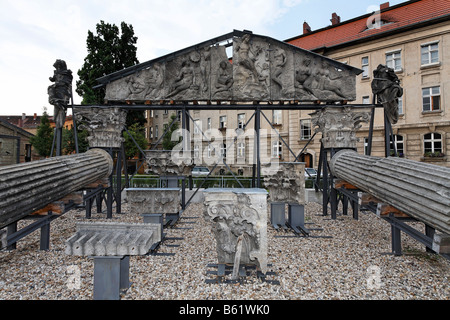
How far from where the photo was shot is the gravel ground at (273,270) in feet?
11.2

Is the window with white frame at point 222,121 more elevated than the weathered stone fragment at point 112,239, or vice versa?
the window with white frame at point 222,121

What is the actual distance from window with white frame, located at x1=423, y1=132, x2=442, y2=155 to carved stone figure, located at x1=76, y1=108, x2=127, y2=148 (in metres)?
18.6

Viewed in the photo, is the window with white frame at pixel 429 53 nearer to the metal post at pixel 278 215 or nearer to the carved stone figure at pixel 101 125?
the metal post at pixel 278 215

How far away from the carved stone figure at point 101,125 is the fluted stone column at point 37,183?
172cm

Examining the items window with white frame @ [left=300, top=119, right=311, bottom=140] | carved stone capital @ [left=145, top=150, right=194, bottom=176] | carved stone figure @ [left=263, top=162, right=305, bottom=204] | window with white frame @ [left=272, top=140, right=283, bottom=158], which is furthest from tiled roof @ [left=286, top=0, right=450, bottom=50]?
carved stone capital @ [left=145, top=150, right=194, bottom=176]

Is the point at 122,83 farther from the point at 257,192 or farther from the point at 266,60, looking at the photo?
the point at 257,192

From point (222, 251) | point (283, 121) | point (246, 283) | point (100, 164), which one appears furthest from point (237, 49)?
point (283, 121)

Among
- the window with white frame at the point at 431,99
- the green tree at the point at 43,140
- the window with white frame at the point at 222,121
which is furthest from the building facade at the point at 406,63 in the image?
the green tree at the point at 43,140

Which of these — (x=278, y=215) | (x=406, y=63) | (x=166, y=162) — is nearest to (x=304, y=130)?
(x=406, y=63)

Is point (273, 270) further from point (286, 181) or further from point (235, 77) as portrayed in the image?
point (235, 77)

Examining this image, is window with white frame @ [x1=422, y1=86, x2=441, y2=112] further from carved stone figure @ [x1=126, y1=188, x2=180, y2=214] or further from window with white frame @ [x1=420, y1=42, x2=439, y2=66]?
carved stone figure @ [x1=126, y1=188, x2=180, y2=214]

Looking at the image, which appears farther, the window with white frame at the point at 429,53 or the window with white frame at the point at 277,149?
the window with white frame at the point at 277,149

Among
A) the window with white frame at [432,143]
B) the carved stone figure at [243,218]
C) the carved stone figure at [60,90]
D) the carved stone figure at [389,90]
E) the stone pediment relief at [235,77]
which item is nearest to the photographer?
the carved stone figure at [243,218]

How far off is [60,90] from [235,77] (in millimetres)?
5297
